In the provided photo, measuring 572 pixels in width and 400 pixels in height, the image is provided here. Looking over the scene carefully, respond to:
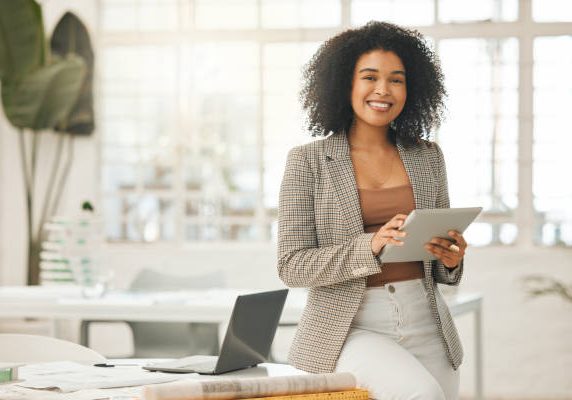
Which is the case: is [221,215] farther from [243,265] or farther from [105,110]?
[105,110]

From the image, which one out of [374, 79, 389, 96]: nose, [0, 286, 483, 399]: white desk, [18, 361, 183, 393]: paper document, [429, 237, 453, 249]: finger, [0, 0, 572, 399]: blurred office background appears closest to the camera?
[18, 361, 183, 393]: paper document

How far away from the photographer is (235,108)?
752 cm

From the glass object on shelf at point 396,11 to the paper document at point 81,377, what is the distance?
17.9ft

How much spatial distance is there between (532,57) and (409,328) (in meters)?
4.94

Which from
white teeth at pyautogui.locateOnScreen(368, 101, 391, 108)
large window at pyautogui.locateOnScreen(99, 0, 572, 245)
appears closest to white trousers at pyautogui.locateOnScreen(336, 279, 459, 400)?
white teeth at pyautogui.locateOnScreen(368, 101, 391, 108)

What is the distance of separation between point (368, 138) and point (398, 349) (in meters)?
0.70

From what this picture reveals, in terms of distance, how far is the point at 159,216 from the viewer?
7.55 m

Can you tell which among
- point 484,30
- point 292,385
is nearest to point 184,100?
point 484,30

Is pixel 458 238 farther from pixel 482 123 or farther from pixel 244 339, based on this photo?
pixel 482 123

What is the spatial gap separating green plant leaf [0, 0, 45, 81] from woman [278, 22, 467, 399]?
4.29 meters

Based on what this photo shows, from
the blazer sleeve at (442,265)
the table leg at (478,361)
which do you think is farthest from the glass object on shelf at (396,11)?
the blazer sleeve at (442,265)

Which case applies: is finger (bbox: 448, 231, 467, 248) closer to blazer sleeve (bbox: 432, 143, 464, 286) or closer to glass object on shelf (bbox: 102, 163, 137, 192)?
blazer sleeve (bbox: 432, 143, 464, 286)

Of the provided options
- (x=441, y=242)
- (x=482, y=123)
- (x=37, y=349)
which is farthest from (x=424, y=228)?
(x=482, y=123)

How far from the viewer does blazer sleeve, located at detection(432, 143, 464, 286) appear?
114 inches
